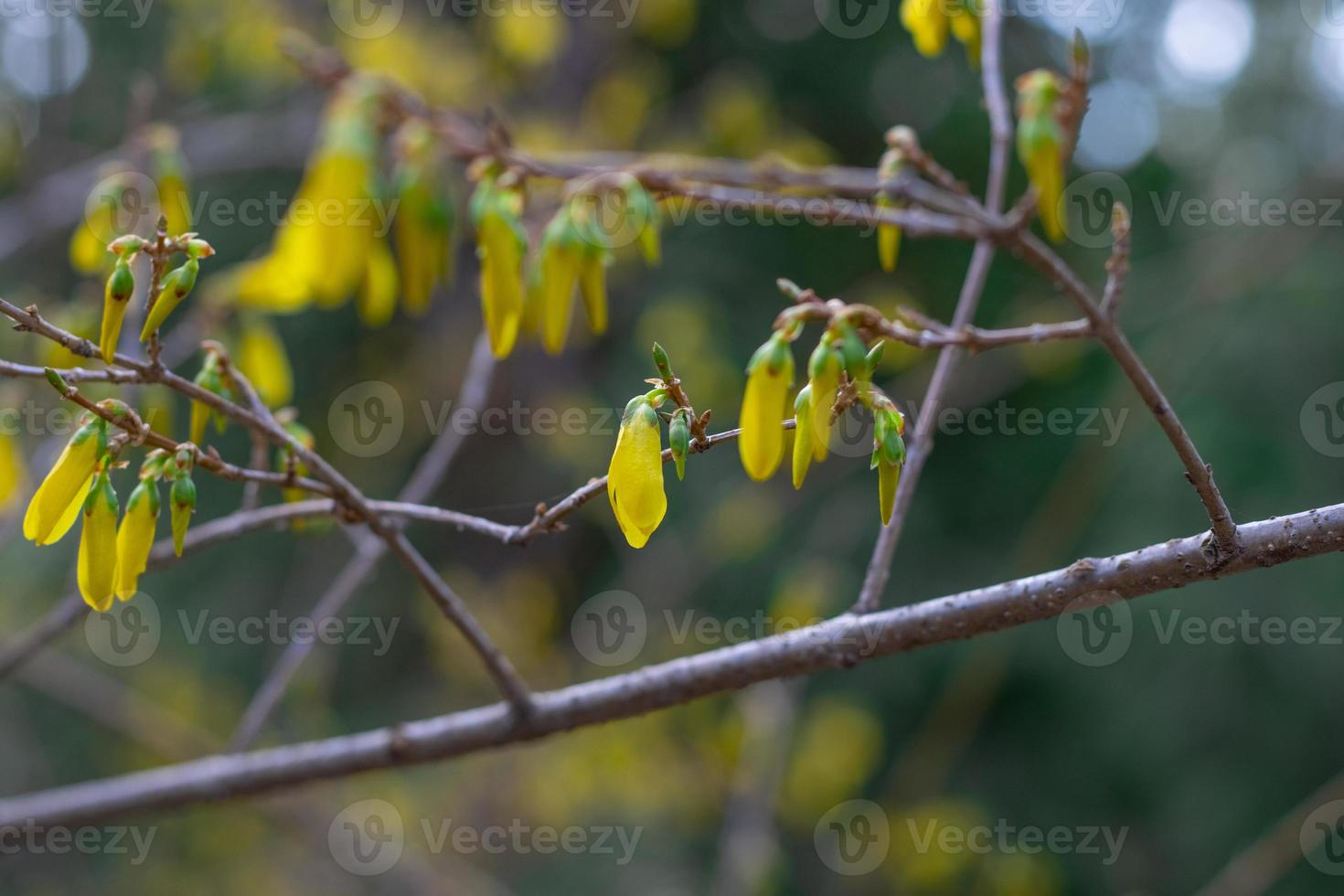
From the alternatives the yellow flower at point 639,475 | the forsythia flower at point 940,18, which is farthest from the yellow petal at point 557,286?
the forsythia flower at point 940,18

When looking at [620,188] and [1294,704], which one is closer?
[620,188]

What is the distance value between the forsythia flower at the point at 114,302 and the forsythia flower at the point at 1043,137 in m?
1.05

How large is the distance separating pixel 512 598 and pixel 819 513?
A: 1318 mm

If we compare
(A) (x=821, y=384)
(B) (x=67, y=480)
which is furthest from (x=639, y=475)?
(B) (x=67, y=480)

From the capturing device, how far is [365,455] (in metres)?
4.59

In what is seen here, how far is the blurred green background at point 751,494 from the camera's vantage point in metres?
2.63

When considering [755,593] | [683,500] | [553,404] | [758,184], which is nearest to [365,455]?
[553,404]

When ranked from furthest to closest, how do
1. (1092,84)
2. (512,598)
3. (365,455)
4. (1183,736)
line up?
(365,455)
(512,598)
(1092,84)
(1183,736)

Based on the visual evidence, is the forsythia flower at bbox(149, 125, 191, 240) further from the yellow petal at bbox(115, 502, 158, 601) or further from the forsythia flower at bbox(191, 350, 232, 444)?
the yellow petal at bbox(115, 502, 158, 601)

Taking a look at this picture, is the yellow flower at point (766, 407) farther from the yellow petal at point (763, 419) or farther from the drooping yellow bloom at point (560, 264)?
the drooping yellow bloom at point (560, 264)

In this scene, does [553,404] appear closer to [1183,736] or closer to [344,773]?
[1183,736]

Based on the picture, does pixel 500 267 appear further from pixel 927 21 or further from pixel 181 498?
pixel 927 21

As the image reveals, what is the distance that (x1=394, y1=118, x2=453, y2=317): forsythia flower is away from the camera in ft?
5.20

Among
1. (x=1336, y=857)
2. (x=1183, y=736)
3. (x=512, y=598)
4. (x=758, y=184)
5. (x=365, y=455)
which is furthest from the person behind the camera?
(x=365, y=455)
